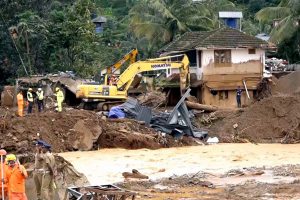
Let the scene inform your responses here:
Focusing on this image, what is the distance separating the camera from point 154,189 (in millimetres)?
19016

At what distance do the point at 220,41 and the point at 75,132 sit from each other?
1670 centimetres

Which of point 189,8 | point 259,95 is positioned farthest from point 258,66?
point 189,8

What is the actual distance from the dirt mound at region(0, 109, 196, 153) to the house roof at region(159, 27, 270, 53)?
13.4 m

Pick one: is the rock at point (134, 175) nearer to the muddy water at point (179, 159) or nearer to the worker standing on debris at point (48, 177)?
the muddy water at point (179, 159)

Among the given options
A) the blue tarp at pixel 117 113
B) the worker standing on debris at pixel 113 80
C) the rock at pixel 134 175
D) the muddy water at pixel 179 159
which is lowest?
the muddy water at pixel 179 159

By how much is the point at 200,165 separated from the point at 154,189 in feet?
22.7

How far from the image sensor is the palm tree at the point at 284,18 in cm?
4528

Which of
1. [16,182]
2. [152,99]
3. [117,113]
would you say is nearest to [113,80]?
[152,99]

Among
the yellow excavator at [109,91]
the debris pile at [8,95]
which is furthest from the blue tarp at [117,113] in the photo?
the debris pile at [8,95]

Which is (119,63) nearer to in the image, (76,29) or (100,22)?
(76,29)

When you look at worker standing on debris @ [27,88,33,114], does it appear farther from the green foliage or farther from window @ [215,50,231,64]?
window @ [215,50,231,64]

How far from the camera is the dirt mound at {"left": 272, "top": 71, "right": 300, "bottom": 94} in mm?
42656

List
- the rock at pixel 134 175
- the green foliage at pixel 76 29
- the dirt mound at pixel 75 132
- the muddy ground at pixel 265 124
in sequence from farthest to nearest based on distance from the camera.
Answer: the green foliage at pixel 76 29 < the muddy ground at pixel 265 124 < the dirt mound at pixel 75 132 < the rock at pixel 134 175

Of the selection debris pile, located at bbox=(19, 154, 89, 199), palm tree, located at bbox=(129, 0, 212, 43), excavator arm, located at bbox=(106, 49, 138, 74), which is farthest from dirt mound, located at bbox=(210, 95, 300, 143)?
debris pile, located at bbox=(19, 154, 89, 199)
